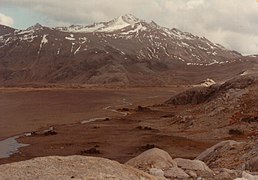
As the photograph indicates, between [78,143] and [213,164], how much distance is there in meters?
23.0

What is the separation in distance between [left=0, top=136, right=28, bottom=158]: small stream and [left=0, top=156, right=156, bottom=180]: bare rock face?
1111 inches

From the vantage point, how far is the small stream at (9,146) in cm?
3826

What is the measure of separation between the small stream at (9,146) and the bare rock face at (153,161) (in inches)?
922

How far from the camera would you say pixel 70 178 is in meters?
9.05

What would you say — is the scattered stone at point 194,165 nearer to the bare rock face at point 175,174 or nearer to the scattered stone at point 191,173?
the scattered stone at point 191,173

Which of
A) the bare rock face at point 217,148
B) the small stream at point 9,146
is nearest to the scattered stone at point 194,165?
the bare rock face at point 217,148

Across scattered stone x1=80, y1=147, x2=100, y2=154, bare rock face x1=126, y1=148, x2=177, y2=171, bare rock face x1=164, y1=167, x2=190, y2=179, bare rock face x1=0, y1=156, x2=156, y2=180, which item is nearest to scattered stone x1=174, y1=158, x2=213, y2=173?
bare rock face x1=126, y1=148, x2=177, y2=171

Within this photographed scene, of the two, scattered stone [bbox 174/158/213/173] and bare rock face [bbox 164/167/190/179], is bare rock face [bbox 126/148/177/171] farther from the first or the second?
bare rock face [bbox 164/167/190/179]

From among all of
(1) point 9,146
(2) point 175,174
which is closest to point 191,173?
(2) point 175,174

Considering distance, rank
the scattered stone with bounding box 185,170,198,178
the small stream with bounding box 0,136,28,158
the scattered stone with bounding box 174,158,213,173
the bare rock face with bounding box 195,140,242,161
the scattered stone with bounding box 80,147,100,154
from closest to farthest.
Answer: the scattered stone with bounding box 185,170,198,178
the scattered stone with bounding box 174,158,213,173
the bare rock face with bounding box 195,140,242,161
the scattered stone with bounding box 80,147,100,154
the small stream with bounding box 0,136,28,158

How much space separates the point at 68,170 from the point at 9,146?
33863 mm

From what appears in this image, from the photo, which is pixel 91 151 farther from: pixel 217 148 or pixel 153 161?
pixel 153 161

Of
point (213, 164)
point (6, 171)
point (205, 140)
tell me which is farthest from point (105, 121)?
point (6, 171)

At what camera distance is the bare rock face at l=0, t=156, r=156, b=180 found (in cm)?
925
